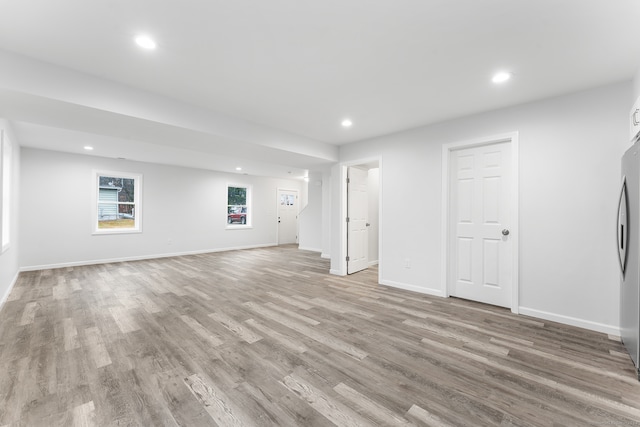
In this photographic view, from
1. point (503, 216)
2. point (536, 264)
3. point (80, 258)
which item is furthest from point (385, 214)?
point (80, 258)

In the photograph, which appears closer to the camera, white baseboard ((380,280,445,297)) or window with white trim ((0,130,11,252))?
window with white trim ((0,130,11,252))

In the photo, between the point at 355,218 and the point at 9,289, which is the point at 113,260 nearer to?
the point at 9,289

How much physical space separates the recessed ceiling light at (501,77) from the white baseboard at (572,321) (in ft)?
8.36

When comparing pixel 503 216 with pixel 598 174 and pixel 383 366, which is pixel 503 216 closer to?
pixel 598 174

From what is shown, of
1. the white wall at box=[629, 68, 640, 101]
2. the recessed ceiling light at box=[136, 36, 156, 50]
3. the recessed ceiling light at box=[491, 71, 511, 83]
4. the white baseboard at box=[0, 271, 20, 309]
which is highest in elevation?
the recessed ceiling light at box=[136, 36, 156, 50]

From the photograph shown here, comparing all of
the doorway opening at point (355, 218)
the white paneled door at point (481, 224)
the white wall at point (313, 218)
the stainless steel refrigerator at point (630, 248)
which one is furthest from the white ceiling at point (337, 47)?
the white wall at point (313, 218)

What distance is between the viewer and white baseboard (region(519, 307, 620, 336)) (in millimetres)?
2710

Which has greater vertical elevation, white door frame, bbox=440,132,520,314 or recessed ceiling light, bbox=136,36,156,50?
recessed ceiling light, bbox=136,36,156,50

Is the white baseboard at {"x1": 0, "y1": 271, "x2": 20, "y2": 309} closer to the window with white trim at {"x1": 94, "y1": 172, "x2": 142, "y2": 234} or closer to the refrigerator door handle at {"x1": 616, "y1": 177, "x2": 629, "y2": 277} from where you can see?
the window with white trim at {"x1": 94, "y1": 172, "x2": 142, "y2": 234}

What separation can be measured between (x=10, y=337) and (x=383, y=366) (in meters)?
3.52

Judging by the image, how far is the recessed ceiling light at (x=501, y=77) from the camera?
8.40ft

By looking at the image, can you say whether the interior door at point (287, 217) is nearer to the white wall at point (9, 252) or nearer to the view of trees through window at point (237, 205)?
the view of trees through window at point (237, 205)

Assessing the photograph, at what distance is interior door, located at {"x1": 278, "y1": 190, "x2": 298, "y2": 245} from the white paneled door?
7.02 metres

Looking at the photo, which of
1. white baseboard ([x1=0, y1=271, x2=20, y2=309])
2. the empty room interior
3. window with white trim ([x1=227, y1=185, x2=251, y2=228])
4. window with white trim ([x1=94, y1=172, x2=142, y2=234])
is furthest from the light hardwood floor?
window with white trim ([x1=227, y1=185, x2=251, y2=228])
